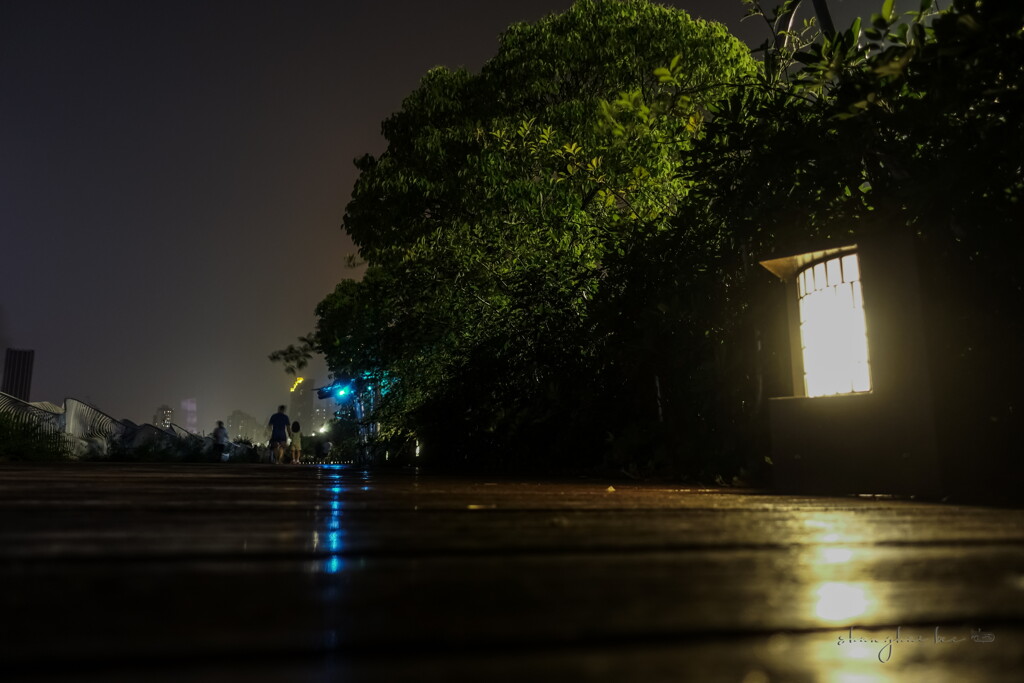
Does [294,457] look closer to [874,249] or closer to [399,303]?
[399,303]

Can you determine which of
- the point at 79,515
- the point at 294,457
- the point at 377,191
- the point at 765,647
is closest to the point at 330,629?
the point at 765,647

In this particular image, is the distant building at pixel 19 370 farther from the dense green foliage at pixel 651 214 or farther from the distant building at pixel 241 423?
the distant building at pixel 241 423

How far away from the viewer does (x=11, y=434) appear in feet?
37.8

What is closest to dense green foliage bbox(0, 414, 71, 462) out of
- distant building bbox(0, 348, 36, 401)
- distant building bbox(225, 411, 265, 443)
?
distant building bbox(0, 348, 36, 401)

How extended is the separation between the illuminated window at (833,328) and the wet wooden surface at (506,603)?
2.35 metres

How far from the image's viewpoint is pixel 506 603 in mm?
883

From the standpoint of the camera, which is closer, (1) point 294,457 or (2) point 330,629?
(2) point 330,629

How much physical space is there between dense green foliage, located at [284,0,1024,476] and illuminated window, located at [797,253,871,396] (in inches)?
14.8

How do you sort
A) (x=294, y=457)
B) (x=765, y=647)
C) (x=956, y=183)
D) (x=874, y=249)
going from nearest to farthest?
(x=765, y=647), (x=956, y=183), (x=874, y=249), (x=294, y=457)

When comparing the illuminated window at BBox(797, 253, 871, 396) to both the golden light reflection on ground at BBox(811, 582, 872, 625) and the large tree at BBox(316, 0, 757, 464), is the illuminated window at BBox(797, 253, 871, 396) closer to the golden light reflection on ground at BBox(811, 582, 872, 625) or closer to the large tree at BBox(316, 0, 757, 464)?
the large tree at BBox(316, 0, 757, 464)

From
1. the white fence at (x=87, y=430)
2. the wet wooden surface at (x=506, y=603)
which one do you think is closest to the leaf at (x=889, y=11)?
the wet wooden surface at (x=506, y=603)

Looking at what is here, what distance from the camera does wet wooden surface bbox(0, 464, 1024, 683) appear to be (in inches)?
25.8

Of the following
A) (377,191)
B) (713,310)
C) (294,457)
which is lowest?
(294,457)

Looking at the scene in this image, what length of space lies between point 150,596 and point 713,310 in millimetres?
4925
